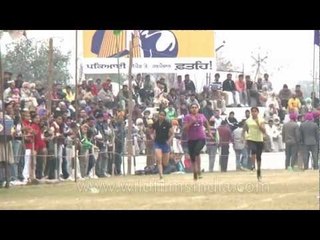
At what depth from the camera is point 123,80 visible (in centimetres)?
2033

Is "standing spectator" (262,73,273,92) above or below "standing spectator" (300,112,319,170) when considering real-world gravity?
above

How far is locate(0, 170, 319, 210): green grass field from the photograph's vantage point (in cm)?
1061

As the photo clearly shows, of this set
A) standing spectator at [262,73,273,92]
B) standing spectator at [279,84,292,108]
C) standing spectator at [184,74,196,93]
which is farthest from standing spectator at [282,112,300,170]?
standing spectator at [184,74,196,93]

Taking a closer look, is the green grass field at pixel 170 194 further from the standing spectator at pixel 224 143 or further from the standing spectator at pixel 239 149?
the standing spectator at pixel 224 143

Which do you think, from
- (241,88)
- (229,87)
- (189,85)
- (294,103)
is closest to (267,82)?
(241,88)

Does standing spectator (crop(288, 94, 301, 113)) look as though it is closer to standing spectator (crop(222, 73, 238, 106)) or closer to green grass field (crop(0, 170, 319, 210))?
standing spectator (crop(222, 73, 238, 106))

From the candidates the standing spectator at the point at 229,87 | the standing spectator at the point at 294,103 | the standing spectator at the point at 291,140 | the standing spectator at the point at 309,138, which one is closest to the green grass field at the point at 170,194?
the standing spectator at the point at 309,138

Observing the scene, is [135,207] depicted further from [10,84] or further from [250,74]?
[250,74]

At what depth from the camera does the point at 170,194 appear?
11.9 m

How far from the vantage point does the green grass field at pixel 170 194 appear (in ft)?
34.8

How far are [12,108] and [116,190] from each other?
3.00 m

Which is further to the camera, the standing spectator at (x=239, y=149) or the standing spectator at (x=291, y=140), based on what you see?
the standing spectator at (x=239, y=149)

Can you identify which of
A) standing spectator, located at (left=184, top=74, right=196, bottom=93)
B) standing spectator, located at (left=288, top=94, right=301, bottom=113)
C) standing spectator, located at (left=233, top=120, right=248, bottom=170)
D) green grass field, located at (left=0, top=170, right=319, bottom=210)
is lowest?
green grass field, located at (left=0, top=170, right=319, bottom=210)

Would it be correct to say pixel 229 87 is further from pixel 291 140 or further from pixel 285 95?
pixel 291 140
